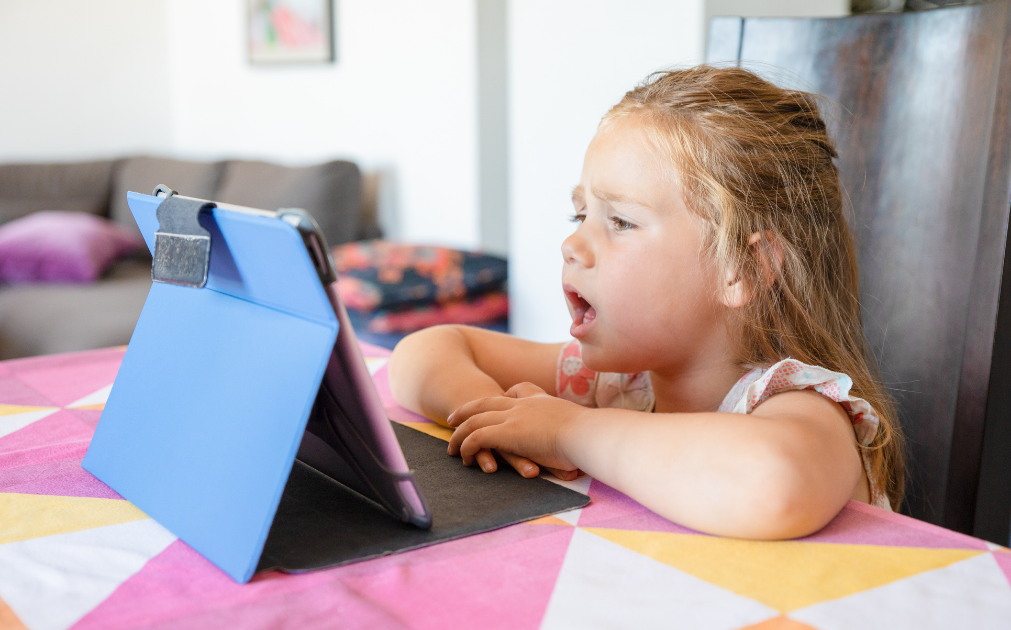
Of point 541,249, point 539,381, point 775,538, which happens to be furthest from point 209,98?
point 775,538

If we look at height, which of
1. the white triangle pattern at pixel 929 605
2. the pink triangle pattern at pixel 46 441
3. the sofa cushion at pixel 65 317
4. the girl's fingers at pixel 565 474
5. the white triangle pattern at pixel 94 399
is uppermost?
the white triangle pattern at pixel 929 605

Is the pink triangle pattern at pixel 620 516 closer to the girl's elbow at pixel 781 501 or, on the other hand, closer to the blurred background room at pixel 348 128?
the girl's elbow at pixel 781 501

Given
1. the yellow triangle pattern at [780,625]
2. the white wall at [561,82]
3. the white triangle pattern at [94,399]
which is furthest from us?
the white wall at [561,82]

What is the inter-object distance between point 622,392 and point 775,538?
0.49m

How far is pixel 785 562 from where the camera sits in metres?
0.49

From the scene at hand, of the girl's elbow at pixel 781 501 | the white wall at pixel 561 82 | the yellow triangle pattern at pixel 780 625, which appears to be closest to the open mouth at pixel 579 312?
the girl's elbow at pixel 781 501

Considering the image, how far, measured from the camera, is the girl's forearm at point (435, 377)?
80 centimetres

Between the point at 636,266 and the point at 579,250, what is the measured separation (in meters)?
0.06

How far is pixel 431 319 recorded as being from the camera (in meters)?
2.45

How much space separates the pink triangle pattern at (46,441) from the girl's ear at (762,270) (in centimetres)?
59

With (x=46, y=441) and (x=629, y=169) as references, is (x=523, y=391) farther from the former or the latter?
(x=46, y=441)

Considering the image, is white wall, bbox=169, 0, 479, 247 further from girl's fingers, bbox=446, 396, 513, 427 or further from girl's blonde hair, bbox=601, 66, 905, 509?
girl's fingers, bbox=446, 396, 513, 427

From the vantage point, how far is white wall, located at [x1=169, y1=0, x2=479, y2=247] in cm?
281

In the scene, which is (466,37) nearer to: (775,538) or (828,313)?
(828,313)
